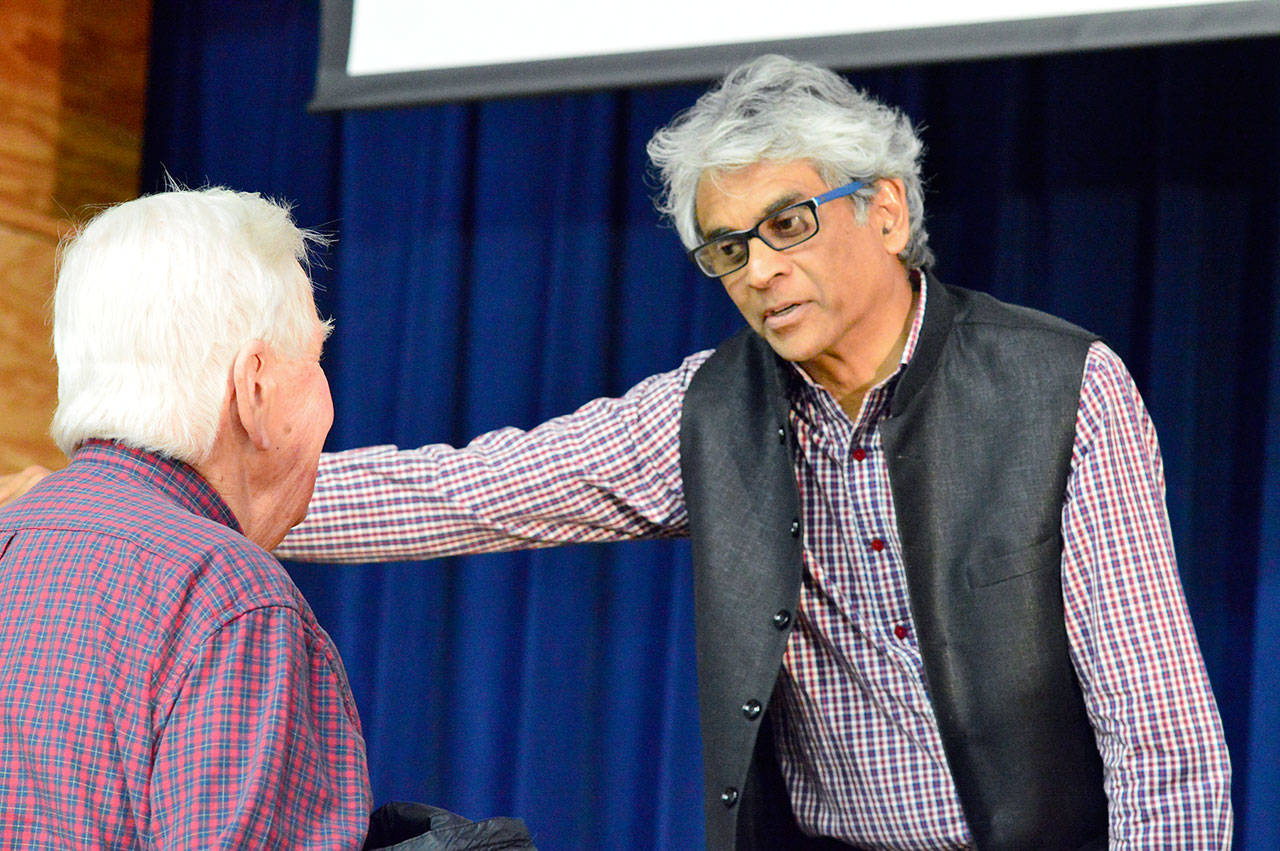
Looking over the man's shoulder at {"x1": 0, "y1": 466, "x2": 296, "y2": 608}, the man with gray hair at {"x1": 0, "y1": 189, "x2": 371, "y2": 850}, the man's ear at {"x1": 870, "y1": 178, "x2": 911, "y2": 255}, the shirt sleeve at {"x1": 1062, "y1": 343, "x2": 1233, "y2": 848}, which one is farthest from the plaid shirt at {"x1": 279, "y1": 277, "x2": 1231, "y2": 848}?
the man's shoulder at {"x1": 0, "y1": 466, "x2": 296, "y2": 608}

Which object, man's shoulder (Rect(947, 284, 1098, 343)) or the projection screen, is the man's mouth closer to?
man's shoulder (Rect(947, 284, 1098, 343))

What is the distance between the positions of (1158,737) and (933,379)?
1.62 feet

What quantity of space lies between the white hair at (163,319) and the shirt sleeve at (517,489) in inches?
30.6

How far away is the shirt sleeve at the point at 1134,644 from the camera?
1503 millimetres

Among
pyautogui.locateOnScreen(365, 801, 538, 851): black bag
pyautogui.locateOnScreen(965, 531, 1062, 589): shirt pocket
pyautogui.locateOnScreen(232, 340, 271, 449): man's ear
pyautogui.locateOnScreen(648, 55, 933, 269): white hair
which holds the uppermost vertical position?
pyautogui.locateOnScreen(648, 55, 933, 269): white hair

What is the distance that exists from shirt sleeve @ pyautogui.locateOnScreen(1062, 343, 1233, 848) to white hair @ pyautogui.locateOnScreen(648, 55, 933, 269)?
383mm

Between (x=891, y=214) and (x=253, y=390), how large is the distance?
99cm

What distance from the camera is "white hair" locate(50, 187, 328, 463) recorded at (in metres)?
1.09

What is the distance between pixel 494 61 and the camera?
7.88ft

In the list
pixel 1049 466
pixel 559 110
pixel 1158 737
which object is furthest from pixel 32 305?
pixel 1158 737

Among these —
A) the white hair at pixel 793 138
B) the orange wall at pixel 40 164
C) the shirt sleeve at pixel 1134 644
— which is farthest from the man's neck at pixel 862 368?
the orange wall at pixel 40 164

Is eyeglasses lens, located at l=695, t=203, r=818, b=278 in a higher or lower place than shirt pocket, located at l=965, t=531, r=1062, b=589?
higher

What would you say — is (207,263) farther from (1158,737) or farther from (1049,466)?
(1158,737)

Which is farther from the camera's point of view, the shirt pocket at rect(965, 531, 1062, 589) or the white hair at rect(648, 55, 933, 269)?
the white hair at rect(648, 55, 933, 269)
